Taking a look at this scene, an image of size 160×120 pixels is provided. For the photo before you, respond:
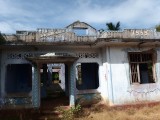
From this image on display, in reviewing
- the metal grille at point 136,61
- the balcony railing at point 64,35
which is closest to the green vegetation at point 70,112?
the metal grille at point 136,61

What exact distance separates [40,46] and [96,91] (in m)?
3.56

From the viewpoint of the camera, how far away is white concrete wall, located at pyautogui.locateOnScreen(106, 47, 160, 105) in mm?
10000

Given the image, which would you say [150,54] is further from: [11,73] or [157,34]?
[11,73]

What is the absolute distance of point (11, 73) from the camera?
40.1 feet

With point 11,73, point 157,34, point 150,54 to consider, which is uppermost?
point 157,34

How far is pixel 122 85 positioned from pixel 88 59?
82.8 inches

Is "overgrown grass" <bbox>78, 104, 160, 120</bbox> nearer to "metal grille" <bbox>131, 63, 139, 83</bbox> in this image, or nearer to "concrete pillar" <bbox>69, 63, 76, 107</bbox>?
"concrete pillar" <bbox>69, 63, 76, 107</bbox>

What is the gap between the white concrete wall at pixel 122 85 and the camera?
394 inches

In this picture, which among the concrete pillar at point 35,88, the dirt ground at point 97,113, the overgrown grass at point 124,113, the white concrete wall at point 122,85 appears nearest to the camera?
the overgrown grass at point 124,113

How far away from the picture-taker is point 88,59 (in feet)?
34.9

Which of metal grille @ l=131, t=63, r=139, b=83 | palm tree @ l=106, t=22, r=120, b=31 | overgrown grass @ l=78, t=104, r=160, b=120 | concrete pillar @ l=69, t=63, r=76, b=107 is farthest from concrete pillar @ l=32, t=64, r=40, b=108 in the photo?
palm tree @ l=106, t=22, r=120, b=31

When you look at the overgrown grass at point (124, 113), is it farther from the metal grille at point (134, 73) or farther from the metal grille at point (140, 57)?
the metal grille at point (140, 57)

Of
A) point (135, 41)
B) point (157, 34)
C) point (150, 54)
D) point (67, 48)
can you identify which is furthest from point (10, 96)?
point (157, 34)

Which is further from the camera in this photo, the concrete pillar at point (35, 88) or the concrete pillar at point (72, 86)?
the concrete pillar at point (72, 86)
